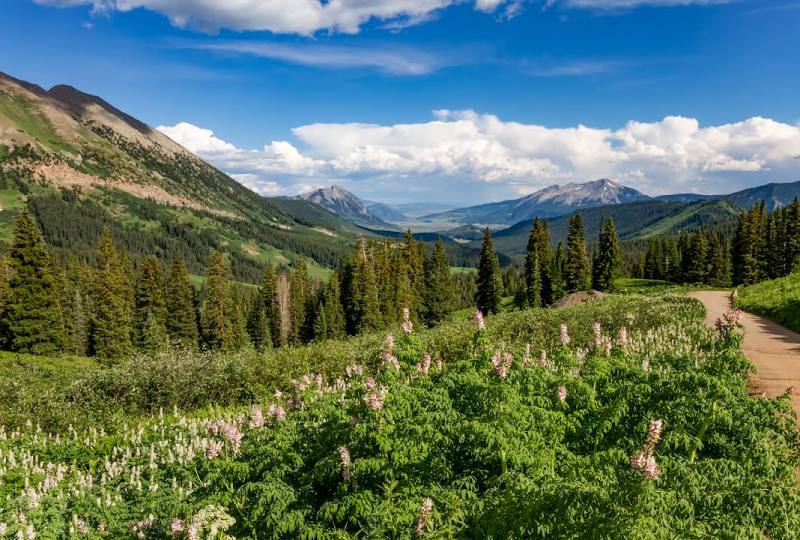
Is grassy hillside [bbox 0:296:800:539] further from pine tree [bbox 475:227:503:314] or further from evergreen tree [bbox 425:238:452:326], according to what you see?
evergreen tree [bbox 425:238:452:326]

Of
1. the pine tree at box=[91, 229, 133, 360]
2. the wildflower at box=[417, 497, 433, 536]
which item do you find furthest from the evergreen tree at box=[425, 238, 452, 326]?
the wildflower at box=[417, 497, 433, 536]

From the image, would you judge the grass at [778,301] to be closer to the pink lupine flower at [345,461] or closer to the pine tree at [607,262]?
the pink lupine flower at [345,461]

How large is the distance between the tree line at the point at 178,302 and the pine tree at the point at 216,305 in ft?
0.45

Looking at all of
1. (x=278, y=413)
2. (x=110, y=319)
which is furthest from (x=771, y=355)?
(x=110, y=319)

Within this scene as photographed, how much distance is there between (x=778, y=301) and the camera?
30938mm

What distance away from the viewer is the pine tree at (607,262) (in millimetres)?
75312

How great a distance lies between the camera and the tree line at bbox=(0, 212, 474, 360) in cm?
4691

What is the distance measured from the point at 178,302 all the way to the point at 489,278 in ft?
150

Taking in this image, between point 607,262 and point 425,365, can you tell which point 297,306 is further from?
point 425,365

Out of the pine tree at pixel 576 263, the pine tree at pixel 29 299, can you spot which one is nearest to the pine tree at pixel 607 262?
the pine tree at pixel 576 263

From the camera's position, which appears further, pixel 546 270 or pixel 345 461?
pixel 546 270

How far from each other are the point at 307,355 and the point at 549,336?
1433cm

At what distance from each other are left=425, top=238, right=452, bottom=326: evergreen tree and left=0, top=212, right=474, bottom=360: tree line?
168 millimetres

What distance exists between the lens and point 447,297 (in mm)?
79188
